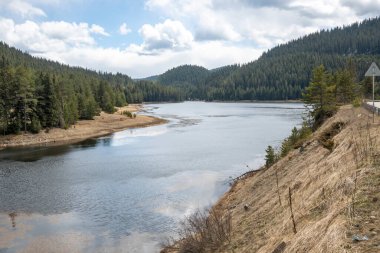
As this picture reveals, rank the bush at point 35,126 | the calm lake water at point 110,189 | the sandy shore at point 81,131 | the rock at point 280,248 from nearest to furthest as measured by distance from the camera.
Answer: the rock at point 280,248 → the calm lake water at point 110,189 → the sandy shore at point 81,131 → the bush at point 35,126

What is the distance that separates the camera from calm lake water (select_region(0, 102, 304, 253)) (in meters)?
23.4

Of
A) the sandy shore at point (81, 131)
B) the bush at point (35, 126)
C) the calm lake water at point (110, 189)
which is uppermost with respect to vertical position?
the bush at point (35, 126)

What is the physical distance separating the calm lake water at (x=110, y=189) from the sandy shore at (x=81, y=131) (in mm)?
8392

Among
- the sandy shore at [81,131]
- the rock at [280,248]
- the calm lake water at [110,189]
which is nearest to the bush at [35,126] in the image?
the sandy shore at [81,131]

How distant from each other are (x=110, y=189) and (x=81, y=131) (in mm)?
49788

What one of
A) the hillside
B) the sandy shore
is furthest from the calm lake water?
the sandy shore

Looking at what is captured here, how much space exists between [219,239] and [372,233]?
628cm

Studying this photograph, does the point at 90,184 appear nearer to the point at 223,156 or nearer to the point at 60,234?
the point at 60,234

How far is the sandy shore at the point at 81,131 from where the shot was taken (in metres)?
68.9

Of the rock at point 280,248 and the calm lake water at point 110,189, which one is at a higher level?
the rock at point 280,248

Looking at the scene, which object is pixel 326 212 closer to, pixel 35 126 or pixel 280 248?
pixel 280 248

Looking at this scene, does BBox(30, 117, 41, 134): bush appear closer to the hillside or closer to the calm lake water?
the calm lake water

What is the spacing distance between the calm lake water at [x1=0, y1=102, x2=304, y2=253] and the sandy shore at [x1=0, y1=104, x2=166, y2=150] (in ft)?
27.5

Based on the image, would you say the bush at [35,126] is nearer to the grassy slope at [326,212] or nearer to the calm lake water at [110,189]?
the calm lake water at [110,189]
